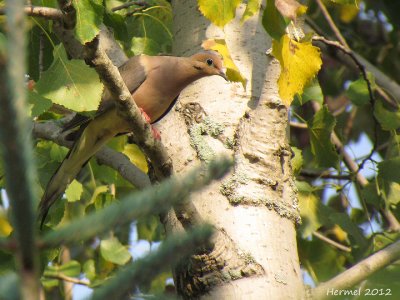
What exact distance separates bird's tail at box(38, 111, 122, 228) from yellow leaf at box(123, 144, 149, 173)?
157 mm

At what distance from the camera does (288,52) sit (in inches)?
88.9

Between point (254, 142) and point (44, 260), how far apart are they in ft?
3.44

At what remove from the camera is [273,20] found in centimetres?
204

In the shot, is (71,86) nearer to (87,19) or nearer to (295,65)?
(87,19)

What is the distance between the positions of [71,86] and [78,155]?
82 centimetres

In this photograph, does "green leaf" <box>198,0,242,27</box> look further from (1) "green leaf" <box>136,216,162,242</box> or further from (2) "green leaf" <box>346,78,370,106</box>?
(1) "green leaf" <box>136,216,162,242</box>

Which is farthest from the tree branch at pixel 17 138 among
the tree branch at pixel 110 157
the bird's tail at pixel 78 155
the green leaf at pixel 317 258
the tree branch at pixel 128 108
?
the green leaf at pixel 317 258

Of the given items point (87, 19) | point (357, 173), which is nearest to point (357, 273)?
point (87, 19)

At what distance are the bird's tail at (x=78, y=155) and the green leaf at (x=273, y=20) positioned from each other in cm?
154

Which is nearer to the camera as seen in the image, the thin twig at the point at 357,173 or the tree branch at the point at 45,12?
the tree branch at the point at 45,12

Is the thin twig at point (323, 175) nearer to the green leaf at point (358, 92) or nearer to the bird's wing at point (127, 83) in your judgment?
the green leaf at point (358, 92)

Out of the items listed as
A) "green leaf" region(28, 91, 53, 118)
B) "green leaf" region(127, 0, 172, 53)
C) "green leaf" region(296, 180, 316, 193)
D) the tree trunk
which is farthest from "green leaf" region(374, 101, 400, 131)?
"green leaf" region(28, 91, 53, 118)

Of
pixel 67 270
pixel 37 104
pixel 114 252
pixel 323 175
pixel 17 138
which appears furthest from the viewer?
pixel 323 175

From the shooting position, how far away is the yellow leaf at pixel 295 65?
88.9 inches
